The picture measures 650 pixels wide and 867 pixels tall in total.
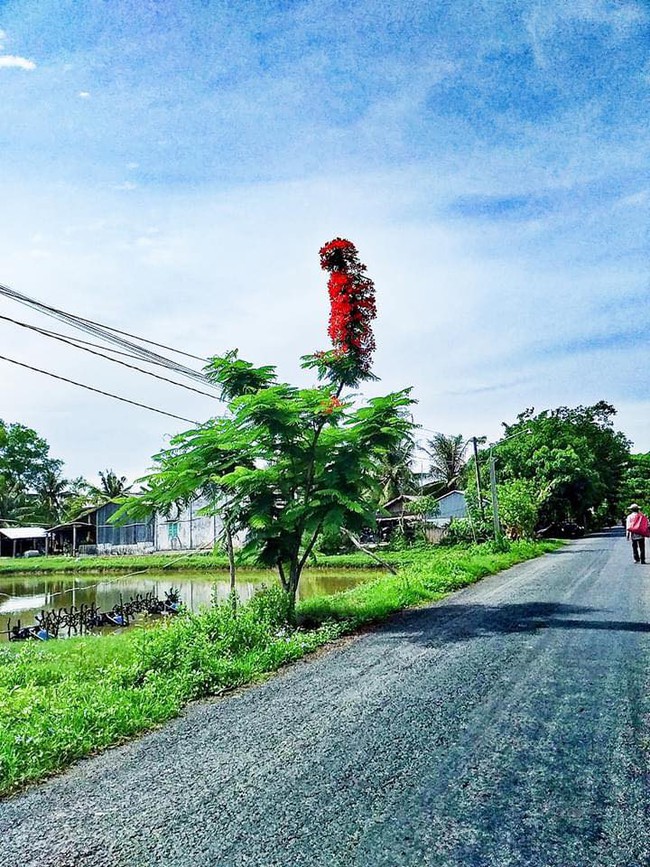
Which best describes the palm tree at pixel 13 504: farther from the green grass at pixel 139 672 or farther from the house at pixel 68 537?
the green grass at pixel 139 672

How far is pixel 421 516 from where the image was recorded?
44.9 metres

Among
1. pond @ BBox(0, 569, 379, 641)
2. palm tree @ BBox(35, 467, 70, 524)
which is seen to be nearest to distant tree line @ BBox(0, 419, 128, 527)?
palm tree @ BBox(35, 467, 70, 524)

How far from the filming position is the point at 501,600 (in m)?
13.0

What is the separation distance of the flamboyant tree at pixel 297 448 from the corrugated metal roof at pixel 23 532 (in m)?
49.8

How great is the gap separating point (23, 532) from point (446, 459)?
37.4 meters

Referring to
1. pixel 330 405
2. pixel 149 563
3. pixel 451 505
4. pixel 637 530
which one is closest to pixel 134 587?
pixel 149 563

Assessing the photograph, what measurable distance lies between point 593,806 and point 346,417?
7.93 m

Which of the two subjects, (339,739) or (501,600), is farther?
(501,600)

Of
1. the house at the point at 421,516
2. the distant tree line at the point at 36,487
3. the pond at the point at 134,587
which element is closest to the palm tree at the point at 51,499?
the distant tree line at the point at 36,487

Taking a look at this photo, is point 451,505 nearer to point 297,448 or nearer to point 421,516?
point 421,516

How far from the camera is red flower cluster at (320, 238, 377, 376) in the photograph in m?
10.9

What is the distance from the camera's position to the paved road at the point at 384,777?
11.2ft

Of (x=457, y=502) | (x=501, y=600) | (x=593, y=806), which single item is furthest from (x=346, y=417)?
(x=457, y=502)

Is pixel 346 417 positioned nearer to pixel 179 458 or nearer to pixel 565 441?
pixel 179 458
